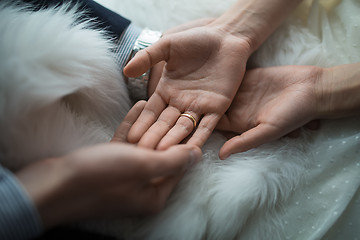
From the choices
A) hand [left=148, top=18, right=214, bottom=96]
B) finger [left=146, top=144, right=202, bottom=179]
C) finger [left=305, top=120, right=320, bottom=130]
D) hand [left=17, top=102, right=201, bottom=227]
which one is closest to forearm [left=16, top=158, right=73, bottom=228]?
hand [left=17, top=102, right=201, bottom=227]

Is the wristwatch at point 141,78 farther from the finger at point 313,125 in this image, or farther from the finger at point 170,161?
the finger at point 313,125

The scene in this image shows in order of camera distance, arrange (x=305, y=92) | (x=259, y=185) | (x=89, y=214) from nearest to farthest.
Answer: (x=89, y=214) → (x=259, y=185) → (x=305, y=92)

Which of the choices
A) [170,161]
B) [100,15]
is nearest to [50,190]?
[170,161]

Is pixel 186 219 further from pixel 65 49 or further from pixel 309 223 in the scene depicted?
pixel 65 49

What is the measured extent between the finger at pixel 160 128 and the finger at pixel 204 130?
0.07 meters

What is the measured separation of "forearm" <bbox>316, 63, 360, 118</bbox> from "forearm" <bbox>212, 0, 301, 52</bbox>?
0.67 ft

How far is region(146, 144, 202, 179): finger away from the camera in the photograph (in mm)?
414

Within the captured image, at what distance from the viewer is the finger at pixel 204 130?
1.88 feet

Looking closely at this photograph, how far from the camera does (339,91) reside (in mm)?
638

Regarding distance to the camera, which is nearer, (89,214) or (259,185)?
(89,214)

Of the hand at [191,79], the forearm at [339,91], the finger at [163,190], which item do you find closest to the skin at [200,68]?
the hand at [191,79]

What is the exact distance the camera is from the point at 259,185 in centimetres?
52

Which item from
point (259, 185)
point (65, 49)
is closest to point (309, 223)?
point (259, 185)

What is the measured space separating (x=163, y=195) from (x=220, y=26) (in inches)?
20.2
